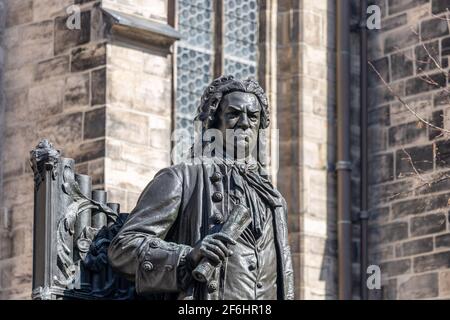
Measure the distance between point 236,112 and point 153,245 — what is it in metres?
0.81

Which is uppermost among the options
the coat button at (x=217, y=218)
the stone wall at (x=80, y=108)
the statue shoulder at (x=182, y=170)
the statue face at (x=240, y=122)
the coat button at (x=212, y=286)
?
the stone wall at (x=80, y=108)

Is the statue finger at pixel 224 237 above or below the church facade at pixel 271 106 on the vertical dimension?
below

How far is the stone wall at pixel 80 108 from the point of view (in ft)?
60.7

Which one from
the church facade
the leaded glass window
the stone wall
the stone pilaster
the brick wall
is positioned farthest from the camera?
the leaded glass window

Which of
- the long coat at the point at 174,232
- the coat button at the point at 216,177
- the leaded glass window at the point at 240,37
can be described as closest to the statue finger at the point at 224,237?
the long coat at the point at 174,232

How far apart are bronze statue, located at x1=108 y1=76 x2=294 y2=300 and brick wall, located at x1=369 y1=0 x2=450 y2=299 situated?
30.3 ft

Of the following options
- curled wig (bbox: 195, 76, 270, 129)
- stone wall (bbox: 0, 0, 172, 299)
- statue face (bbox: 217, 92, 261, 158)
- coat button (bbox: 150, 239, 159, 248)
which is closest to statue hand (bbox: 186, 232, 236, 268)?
coat button (bbox: 150, 239, 159, 248)

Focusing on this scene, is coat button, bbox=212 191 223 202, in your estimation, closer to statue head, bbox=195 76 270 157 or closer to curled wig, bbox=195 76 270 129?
statue head, bbox=195 76 270 157

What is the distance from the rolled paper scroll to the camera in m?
10.1

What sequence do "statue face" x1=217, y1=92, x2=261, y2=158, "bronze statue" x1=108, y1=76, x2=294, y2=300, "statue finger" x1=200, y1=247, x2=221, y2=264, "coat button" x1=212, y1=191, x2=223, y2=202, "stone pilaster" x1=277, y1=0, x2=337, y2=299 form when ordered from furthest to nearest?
"stone pilaster" x1=277, y1=0, x2=337, y2=299 < "statue face" x1=217, y1=92, x2=261, y2=158 < "coat button" x1=212, y1=191, x2=223, y2=202 < "bronze statue" x1=108, y1=76, x2=294, y2=300 < "statue finger" x1=200, y1=247, x2=221, y2=264

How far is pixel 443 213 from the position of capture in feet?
66.0

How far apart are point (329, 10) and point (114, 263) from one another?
36.2 ft

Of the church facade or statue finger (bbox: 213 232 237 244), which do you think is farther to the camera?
the church facade

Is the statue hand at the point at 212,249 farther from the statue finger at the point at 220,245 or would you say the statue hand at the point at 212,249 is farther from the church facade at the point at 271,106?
the church facade at the point at 271,106
